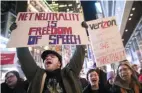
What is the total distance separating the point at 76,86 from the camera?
8.70 feet

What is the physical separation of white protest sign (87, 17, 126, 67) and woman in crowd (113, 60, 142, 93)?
54 centimetres

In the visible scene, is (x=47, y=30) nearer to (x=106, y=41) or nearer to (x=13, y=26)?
(x=13, y=26)

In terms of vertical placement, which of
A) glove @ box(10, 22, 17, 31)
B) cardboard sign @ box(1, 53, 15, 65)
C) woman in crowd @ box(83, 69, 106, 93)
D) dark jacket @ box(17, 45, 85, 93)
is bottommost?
woman in crowd @ box(83, 69, 106, 93)

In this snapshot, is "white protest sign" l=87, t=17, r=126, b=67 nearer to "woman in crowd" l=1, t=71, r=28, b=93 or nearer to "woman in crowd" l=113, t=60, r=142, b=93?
"woman in crowd" l=113, t=60, r=142, b=93

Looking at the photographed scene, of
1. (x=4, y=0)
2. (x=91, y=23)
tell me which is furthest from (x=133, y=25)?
(x=91, y=23)

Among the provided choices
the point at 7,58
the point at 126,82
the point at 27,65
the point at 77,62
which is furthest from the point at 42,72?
the point at 7,58

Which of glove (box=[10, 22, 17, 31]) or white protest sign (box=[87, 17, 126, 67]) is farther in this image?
white protest sign (box=[87, 17, 126, 67])

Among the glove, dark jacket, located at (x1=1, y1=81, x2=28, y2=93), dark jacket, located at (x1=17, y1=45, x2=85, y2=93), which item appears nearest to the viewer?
dark jacket, located at (x1=17, y1=45, x2=85, y2=93)

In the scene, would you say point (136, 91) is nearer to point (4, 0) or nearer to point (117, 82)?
point (117, 82)

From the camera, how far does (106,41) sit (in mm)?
4547

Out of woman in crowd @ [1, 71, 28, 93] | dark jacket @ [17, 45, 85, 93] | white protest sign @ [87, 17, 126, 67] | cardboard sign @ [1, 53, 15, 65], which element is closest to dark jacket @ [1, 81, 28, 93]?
woman in crowd @ [1, 71, 28, 93]

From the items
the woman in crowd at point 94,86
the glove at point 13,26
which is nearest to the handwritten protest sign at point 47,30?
the glove at point 13,26

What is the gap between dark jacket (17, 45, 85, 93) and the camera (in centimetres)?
260

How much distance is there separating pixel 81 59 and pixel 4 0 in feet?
66.3
